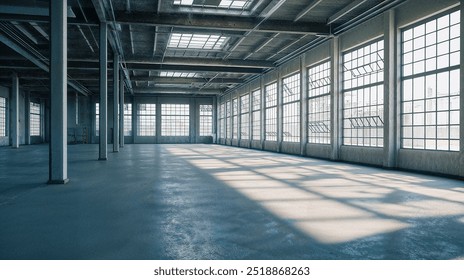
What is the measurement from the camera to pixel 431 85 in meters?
15.9

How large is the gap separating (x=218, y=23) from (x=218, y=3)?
185 cm

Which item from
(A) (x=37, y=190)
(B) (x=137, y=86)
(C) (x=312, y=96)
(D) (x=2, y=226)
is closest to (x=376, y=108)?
(C) (x=312, y=96)

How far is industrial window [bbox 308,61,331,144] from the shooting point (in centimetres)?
2464

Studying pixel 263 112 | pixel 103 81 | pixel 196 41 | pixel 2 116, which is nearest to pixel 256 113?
pixel 263 112

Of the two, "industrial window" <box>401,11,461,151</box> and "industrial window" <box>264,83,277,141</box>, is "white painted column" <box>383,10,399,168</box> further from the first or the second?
"industrial window" <box>264,83,277,141</box>

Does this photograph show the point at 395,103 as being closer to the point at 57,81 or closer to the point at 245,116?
the point at 57,81

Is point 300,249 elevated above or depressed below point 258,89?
below

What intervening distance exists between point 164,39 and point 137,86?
984 inches

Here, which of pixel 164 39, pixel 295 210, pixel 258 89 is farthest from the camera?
pixel 258 89

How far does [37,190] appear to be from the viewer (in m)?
11.0

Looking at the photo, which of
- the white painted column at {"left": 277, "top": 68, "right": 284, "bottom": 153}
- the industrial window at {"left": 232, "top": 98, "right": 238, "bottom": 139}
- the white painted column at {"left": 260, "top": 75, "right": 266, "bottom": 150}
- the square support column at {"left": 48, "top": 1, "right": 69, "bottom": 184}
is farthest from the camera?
the industrial window at {"left": 232, "top": 98, "right": 238, "bottom": 139}

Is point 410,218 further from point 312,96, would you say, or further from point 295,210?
point 312,96

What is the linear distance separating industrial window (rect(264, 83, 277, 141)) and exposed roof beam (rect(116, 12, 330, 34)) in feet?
42.3

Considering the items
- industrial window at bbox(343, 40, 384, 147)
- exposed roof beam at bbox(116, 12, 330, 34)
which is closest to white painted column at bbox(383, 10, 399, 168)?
industrial window at bbox(343, 40, 384, 147)
